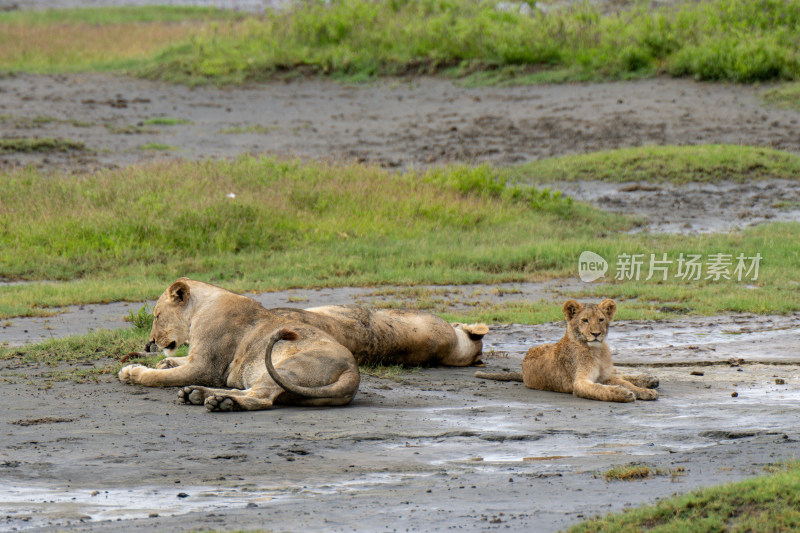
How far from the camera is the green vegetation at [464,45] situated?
88.2 feet

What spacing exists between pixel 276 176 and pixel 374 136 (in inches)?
248

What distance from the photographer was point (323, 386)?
788cm

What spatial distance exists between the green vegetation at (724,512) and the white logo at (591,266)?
350 inches

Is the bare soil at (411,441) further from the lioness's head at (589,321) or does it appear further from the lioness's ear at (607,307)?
the lioness's ear at (607,307)

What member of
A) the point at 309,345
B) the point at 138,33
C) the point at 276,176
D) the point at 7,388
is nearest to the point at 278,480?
the point at 309,345

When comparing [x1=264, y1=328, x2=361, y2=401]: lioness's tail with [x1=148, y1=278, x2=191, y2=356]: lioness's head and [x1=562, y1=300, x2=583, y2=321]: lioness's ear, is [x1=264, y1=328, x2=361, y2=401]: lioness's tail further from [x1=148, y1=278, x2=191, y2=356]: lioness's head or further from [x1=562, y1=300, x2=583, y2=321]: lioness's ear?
[x1=562, y1=300, x2=583, y2=321]: lioness's ear

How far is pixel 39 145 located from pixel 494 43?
40.7 feet

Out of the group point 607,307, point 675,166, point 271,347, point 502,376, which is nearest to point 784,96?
point 675,166

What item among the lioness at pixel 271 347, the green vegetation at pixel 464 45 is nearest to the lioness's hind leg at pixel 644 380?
the lioness at pixel 271 347

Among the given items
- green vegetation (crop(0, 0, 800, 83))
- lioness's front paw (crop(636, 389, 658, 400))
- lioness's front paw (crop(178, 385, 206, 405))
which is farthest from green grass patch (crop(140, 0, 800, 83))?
lioness's front paw (crop(178, 385, 206, 405))

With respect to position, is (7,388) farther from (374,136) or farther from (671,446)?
(374,136)

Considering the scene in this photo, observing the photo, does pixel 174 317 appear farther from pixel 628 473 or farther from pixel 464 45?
pixel 464 45

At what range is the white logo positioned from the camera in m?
14.2

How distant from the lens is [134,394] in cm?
833
